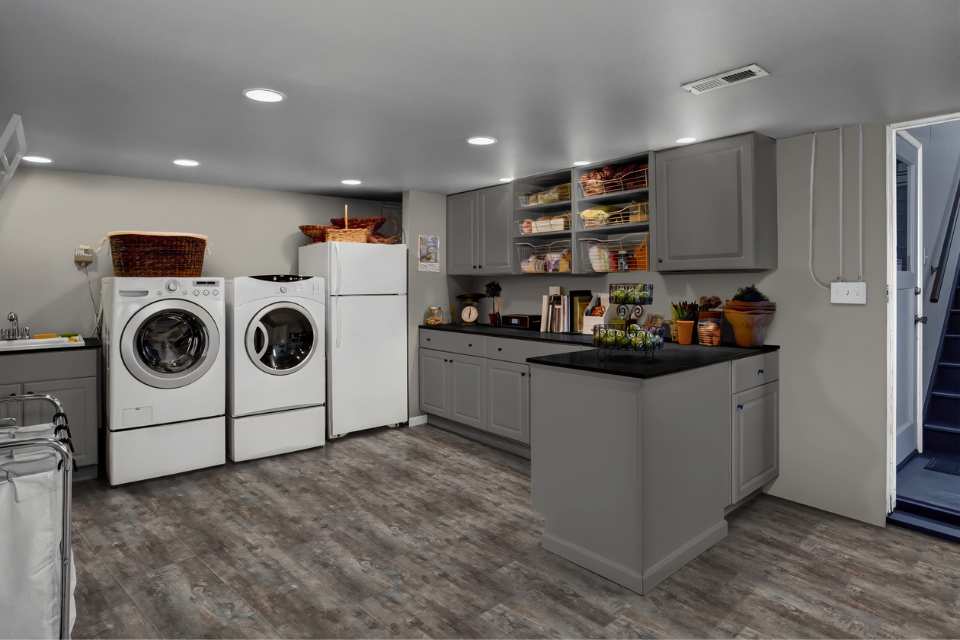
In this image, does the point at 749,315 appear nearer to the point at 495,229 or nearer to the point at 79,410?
the point at 495,229

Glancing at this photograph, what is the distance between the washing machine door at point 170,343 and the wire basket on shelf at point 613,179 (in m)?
2.77

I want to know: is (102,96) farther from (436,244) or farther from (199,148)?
(436,244)

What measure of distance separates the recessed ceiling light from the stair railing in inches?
175

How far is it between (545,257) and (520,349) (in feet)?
2.70

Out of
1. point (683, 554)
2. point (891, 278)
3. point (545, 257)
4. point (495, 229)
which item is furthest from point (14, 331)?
point (891, 278)

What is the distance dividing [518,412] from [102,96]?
3016 millimetres

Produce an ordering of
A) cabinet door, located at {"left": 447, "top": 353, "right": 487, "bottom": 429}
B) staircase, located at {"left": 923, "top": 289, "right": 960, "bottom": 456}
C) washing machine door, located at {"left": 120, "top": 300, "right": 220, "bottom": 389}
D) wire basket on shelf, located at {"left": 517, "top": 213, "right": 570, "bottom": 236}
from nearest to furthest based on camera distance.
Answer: washing machine door, located at {"left": 120, "top": 300, "right": 220, "bottom": 389} < staircase, located at {"left": 923, "top": 289, "right": 960, "bottom": 456} < wire basket on shelf, located at {"left": 517, "top": 213, "right": 570, "bottom": 236} < cabinet door, located at {"left": 447, "top": 353, "right": 487, "bottom": 429}

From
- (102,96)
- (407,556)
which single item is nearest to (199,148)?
(102,96)

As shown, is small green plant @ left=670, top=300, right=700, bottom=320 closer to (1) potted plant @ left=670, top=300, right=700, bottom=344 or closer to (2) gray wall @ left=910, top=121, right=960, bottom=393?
(1) potted plant @ left=670, top=300, right=700, bottom=344

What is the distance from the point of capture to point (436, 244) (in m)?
5.20

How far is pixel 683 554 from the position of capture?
2.56 m

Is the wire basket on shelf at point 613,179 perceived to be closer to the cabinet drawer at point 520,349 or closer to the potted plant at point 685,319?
the potted plant at point 685,319

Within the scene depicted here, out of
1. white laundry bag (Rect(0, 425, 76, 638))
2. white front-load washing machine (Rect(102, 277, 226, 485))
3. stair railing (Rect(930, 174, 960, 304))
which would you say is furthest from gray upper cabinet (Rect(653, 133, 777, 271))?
white laundry bag (Rect(0, 425, 76, 638))

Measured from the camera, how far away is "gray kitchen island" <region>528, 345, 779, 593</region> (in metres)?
2.37
